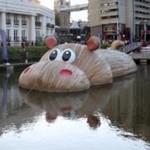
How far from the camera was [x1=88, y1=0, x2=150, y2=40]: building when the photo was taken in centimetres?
13500

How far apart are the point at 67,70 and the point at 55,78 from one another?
0.95 metres

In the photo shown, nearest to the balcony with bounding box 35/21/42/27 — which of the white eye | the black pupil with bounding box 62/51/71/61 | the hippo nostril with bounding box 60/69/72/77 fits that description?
the white eye

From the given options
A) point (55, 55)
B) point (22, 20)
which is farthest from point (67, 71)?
point (22, 20)

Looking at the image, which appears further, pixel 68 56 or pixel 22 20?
pixel 22 20

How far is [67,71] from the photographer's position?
25.5 m

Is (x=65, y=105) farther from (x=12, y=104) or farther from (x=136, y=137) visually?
(x=136, y=137)

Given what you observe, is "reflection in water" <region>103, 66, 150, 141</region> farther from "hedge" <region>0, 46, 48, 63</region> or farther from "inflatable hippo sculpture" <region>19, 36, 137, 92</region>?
"hedge" <region>0, 46, 48, 63</region>

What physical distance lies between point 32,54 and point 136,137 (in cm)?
2992

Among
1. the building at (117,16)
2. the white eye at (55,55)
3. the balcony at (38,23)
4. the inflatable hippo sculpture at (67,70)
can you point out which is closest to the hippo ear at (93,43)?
the inflatable hippo sculpture at (67,70)

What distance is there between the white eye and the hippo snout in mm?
1661

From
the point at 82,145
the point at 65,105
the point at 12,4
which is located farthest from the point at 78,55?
the point at 12,4

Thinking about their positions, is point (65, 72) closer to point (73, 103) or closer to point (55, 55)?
point (55, 55)

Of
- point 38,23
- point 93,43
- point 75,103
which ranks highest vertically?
point 38,23

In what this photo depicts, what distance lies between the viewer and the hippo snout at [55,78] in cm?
2491
